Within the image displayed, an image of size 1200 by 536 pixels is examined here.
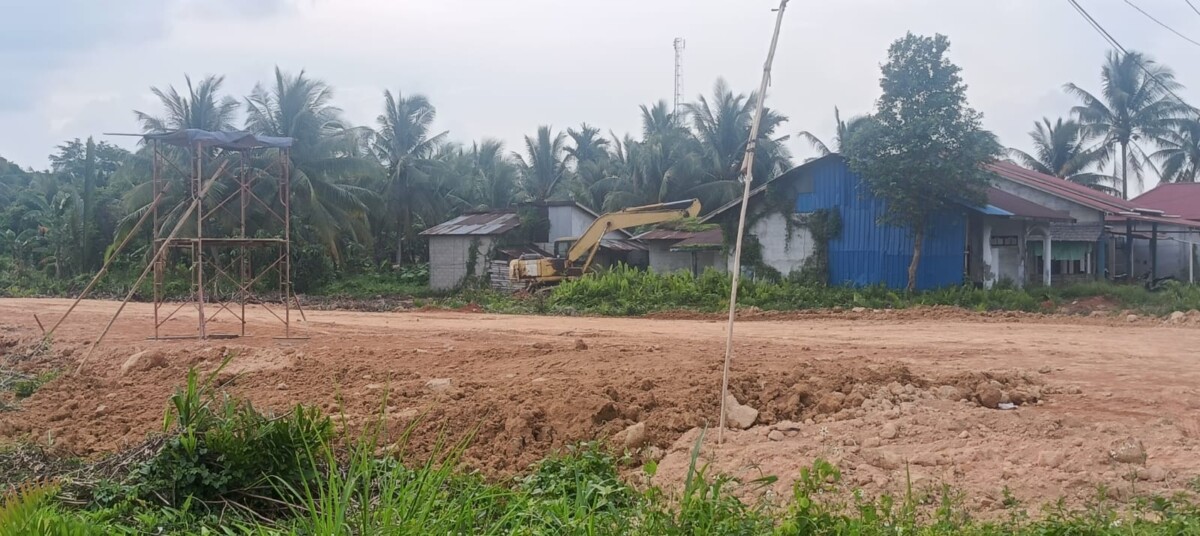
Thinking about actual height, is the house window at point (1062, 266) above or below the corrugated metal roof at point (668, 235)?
below

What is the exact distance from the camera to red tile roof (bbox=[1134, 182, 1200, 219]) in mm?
33750

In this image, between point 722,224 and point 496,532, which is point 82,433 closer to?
point 496,532

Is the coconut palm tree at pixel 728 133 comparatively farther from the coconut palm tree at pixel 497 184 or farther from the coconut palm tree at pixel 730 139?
the coconut palm tree at pixel 497 184

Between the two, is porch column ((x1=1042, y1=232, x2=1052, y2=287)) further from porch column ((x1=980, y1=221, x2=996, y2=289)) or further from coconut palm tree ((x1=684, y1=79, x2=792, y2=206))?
coconut palm tree ((x1=684, y1=79, x2=792, y2=206))

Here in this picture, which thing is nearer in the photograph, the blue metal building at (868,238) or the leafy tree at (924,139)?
the leafy tree at (924,139)

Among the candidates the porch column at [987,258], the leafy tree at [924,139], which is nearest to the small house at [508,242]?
the leafy tree at [924,139]

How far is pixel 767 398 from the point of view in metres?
7.66

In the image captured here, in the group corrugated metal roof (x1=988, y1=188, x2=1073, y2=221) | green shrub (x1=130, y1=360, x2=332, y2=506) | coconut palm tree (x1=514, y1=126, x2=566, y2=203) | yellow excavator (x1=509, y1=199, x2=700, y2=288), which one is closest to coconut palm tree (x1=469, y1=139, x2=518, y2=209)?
coconut palm tree (x1=514, y1=126, x2=566, y2=203)

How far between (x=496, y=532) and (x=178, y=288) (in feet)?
101

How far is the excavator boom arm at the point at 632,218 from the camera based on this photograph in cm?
2362

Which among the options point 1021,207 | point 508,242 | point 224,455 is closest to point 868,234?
point 1021,207

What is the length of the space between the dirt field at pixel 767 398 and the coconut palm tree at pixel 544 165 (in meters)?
33.4

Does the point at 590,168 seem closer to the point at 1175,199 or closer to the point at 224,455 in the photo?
the point at 1175,199

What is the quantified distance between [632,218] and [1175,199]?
78.9ft
